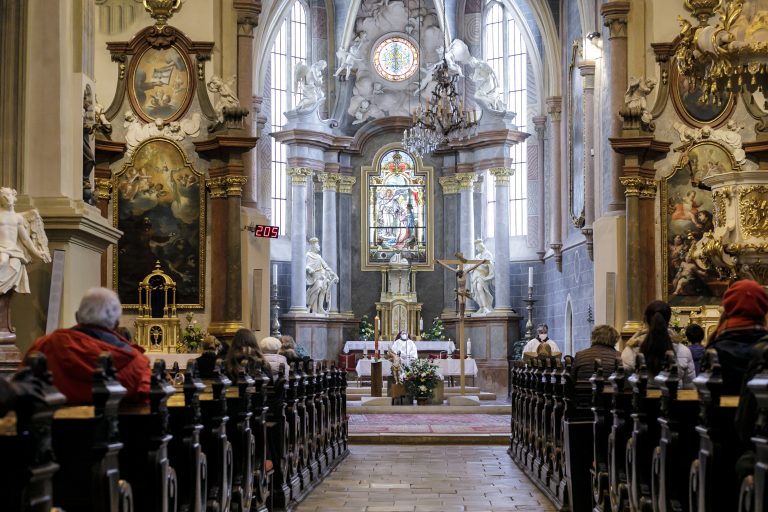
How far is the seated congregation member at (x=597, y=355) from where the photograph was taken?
857 centimetres

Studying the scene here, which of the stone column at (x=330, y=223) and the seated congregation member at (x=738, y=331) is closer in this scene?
the seated congregation member at (x=738, y=331)

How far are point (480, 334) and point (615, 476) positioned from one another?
20308mm

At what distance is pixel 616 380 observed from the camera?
6.54 m

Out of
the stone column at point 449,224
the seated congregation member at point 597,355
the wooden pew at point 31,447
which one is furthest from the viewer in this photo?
the stone column at point 449,224

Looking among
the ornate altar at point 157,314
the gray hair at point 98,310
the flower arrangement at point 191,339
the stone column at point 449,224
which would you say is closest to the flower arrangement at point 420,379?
the flower arrangement at point 191,339

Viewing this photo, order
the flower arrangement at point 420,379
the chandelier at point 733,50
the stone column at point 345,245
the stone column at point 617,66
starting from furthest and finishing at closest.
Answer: the stone column at point 345,245 < the flower arrangement at point 420,379 < the stone column at point 617,66 < the chandelier at point 733,50

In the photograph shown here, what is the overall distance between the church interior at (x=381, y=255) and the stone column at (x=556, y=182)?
5 centimetres

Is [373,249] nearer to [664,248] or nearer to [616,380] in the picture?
[664,248]

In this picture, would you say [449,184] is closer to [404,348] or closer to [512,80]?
[512,80]

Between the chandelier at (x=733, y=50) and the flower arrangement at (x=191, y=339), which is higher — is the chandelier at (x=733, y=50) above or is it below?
above

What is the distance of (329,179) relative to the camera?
28000 millimetres

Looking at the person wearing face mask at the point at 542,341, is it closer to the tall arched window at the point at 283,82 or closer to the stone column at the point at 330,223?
the stone column at the point at 330,223

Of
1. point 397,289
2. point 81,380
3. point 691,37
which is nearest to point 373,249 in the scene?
point 397,289

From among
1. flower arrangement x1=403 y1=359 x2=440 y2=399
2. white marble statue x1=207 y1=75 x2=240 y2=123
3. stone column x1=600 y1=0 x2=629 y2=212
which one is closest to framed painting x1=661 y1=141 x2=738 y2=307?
stone column x1=600 y1=0 x2=629 y2=212
